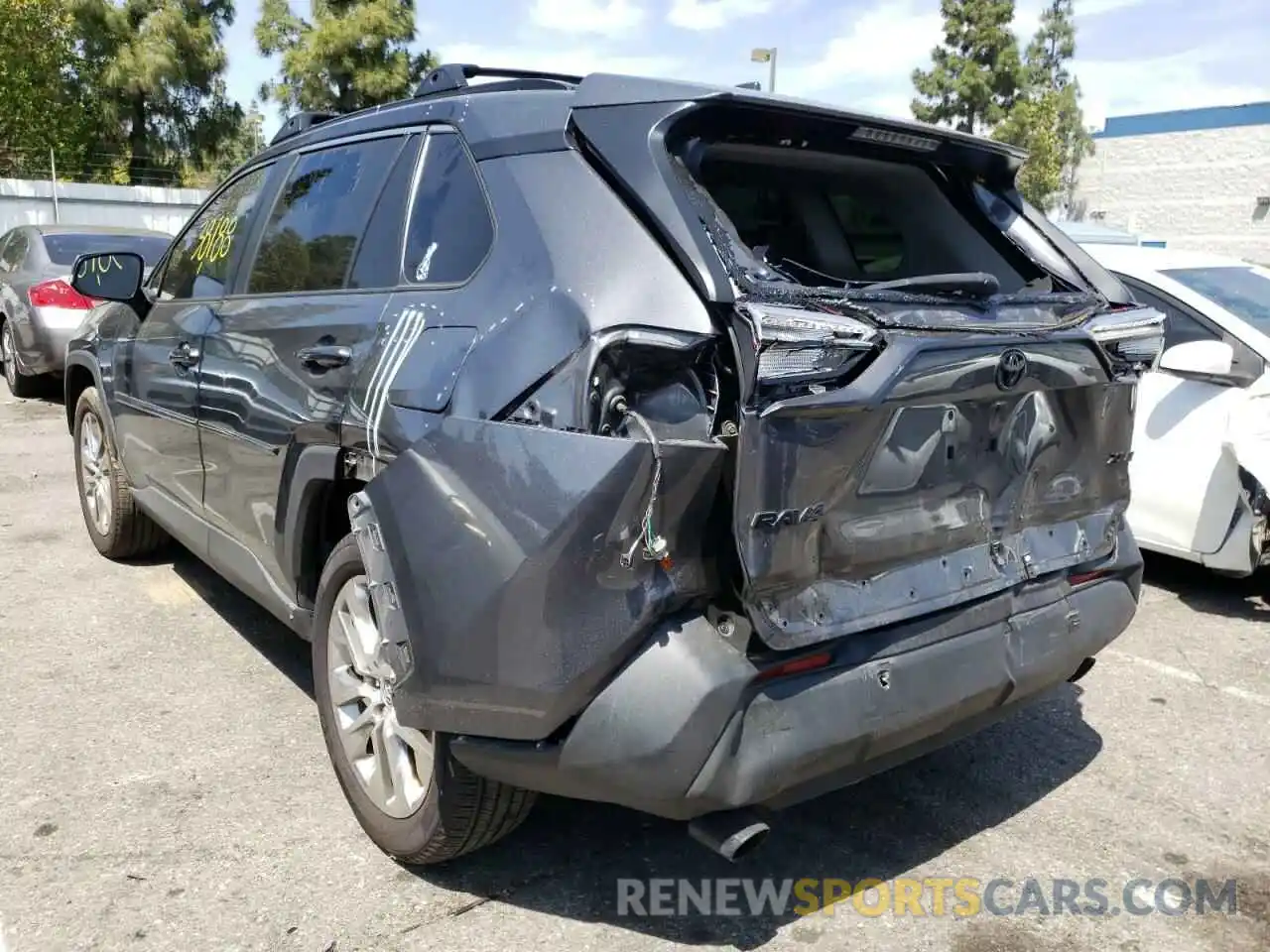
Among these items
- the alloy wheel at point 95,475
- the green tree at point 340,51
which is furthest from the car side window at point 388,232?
the green tree at point 340,51

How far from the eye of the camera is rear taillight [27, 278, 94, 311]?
9461 mm

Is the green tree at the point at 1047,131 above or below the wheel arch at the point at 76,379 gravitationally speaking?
above

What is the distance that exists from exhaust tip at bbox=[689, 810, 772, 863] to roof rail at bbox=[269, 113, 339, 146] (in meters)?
2.85

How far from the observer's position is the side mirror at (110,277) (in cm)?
446

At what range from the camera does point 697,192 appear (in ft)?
7.93

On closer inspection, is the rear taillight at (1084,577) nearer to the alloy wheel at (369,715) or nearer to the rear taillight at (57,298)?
the alloy wheel at (369,715)

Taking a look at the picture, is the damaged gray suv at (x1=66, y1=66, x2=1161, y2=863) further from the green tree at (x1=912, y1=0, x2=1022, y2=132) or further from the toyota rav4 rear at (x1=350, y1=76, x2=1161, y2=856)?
the green tree at (x1=912, y1=0, x2=1022, y2=132)

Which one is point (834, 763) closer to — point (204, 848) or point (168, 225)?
point (204, 848)

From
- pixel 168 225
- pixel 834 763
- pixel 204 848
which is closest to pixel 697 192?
pixel 834 763

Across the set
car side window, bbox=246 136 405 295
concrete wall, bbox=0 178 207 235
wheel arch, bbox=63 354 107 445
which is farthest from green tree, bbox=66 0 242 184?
car side window, bbox=246 136 405 295

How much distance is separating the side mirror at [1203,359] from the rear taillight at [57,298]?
8494 mm

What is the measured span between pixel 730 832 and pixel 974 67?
4022 cm

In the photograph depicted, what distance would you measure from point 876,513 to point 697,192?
81cm

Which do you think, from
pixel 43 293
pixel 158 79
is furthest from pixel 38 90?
pixel 43 293
